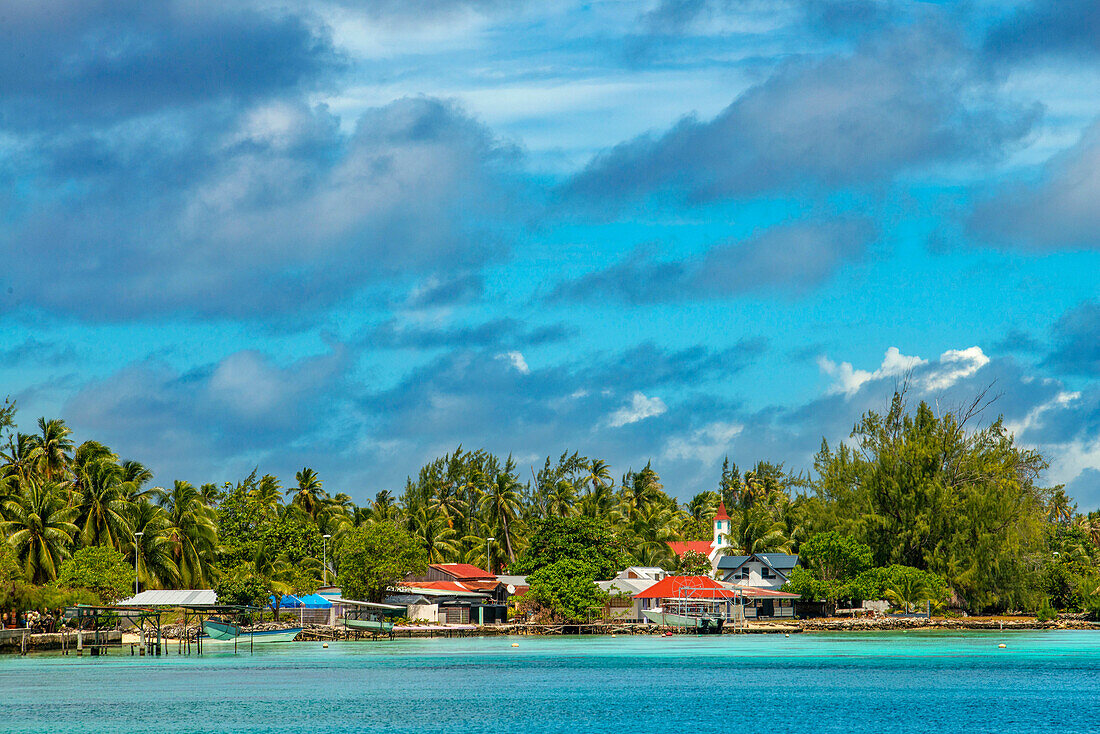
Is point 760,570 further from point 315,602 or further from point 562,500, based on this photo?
point 315,602

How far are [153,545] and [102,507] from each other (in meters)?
4.70

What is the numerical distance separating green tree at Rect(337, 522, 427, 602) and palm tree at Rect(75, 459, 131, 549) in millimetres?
16229

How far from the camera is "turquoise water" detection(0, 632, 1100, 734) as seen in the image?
131 feet

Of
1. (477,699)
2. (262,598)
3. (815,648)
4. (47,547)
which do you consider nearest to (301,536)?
(262,598)

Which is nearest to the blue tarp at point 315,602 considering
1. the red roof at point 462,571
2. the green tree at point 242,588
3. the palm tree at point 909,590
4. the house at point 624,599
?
the green tree at point 242,588

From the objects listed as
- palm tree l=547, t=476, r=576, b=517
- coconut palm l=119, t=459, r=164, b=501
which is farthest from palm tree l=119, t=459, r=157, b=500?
palm tree l=547, t=476, r=576, b=517

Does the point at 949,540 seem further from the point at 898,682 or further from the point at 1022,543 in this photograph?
the point at 898,682

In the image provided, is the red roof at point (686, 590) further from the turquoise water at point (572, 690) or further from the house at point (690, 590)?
the turquoise water at point (572, 690)

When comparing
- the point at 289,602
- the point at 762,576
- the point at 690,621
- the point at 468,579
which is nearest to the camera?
the point at 289,602

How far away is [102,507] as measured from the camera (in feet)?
270

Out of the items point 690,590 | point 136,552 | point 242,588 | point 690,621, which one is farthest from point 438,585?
point 136,552

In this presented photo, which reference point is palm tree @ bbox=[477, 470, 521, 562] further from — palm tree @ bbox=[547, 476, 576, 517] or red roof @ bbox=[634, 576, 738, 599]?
red roof @ bbox=[634, 576, 738, 599]

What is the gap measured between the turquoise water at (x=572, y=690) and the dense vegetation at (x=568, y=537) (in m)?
10.4

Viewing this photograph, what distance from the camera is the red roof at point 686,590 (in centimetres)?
9800
